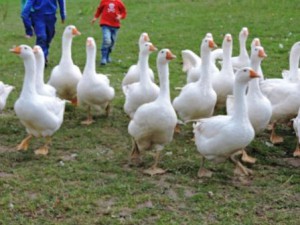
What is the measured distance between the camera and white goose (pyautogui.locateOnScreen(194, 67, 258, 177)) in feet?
19.3

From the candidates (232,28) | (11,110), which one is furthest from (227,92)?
(232,28)

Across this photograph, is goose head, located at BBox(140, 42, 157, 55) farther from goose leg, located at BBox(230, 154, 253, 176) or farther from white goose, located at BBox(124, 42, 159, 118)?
goose leg, located at BBox(230, 154, 253, 176)

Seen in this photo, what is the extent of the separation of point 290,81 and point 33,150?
3.44 metres

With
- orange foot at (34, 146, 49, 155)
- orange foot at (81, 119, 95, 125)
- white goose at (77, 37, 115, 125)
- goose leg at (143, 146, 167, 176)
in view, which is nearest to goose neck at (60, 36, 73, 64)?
white goose at (77, 37, 115, 125)

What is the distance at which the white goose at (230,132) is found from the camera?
588cm

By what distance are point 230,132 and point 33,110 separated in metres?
2.27

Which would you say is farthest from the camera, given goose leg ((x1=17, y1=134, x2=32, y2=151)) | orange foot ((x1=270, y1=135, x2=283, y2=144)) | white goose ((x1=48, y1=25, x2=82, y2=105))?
white goose ((x1=48, y1=25, x2=82, y2=105))

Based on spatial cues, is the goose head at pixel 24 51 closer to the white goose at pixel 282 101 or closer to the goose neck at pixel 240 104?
the goose neck at pixel 240 104

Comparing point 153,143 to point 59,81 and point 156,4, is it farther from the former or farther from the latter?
point 156,4

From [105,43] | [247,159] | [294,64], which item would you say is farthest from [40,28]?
[247,159]

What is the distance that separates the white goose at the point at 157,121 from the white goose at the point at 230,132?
39cm

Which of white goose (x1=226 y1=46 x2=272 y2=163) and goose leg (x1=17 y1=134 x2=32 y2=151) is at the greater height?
white goose (x1=226 y1=46 x2=272 y2=163)

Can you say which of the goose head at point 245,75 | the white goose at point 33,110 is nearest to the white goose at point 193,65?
the goose head at point 245,75

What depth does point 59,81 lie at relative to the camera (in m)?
8.46
